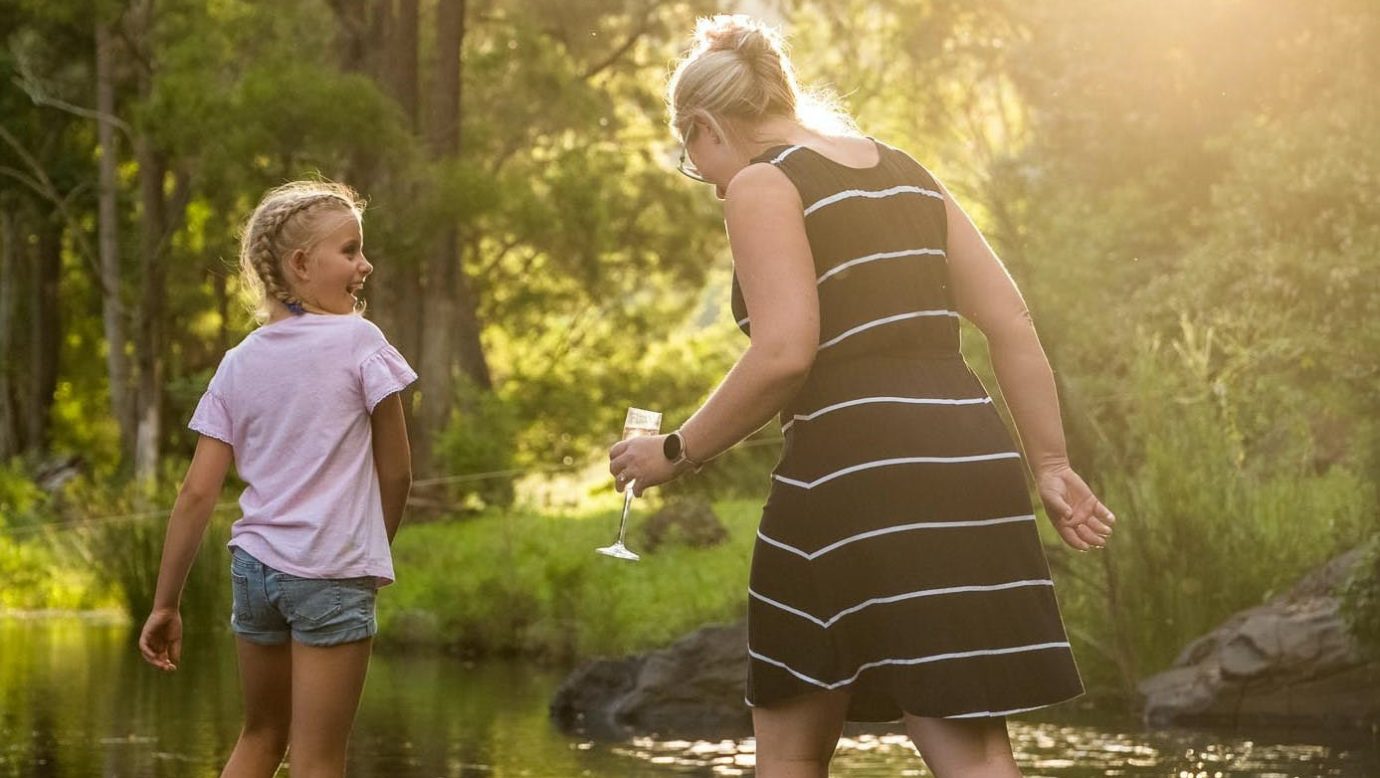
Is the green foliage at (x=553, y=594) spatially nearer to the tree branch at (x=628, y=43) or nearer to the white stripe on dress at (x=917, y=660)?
the white stripe on dress at (x=917, y=660)

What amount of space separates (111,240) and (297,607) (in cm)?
3160

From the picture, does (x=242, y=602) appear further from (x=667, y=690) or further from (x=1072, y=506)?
(x=667, y=690)

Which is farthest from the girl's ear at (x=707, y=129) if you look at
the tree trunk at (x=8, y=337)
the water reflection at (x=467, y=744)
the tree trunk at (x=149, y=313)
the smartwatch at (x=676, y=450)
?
A: the tree trunk at (x=8, y=337)

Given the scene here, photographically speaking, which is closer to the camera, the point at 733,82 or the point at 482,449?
the point at 733,82

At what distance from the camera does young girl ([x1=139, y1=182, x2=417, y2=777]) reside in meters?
4.52

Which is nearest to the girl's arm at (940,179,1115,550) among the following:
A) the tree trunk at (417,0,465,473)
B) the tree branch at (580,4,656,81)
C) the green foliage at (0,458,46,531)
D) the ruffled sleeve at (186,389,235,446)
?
the ruffled sleeve at (186,389,235,446)

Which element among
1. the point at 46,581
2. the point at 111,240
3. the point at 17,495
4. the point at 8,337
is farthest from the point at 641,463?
the point at 8,337

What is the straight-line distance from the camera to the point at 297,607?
14.8 feet

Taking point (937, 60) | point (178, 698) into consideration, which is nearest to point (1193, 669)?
point (178, 698)

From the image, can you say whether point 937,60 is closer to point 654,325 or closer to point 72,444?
point 654,325

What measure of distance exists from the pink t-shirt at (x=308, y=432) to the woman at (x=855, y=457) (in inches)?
29.7

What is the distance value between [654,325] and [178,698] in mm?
33107

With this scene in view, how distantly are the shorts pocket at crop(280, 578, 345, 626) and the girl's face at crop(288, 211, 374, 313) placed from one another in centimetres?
57

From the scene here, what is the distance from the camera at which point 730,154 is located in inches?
160
